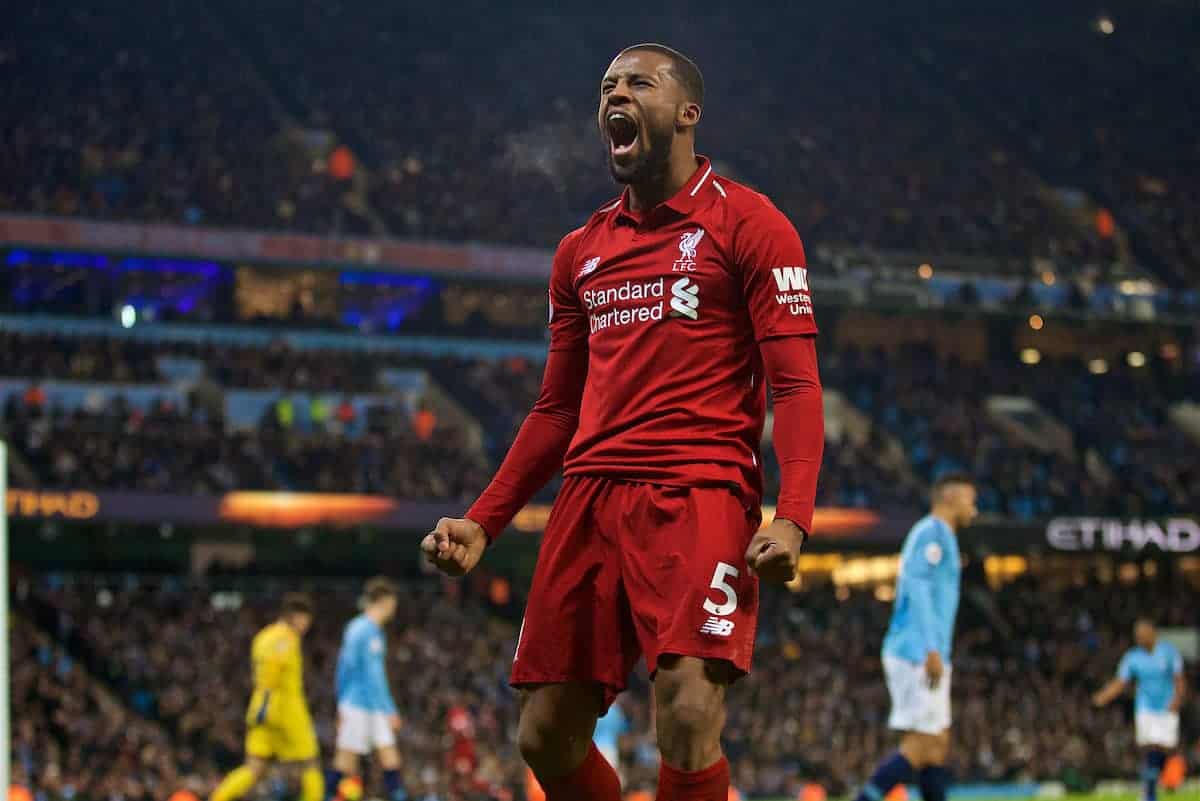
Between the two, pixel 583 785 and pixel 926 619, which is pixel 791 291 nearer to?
pixel 583 785

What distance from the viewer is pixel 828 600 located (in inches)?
1259

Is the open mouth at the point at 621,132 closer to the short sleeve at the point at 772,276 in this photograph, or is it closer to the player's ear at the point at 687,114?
the player's ear at the point at 687,114

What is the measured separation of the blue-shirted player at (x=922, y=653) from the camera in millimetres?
9133

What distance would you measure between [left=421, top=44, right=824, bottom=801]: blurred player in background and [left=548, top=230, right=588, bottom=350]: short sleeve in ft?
0.46

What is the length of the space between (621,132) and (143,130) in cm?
3090

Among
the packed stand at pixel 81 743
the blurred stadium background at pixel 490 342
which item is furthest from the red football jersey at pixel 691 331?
the packed stand at pixel 81 743

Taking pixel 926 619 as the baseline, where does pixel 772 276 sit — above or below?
above

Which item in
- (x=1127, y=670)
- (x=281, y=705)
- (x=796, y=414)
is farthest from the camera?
(x=1127, y=670)

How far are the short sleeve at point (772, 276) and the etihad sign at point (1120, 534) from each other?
1173 inches

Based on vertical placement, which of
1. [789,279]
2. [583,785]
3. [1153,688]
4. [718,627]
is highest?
[789,279]

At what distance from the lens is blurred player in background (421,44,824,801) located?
14.0ft

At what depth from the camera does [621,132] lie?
451 cm

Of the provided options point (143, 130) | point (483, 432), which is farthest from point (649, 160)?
point (143, 130)

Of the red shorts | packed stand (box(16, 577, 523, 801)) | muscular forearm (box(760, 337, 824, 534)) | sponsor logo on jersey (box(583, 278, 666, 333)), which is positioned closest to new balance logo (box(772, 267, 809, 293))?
muscular forearm (box(760, 337, 824, 534))
